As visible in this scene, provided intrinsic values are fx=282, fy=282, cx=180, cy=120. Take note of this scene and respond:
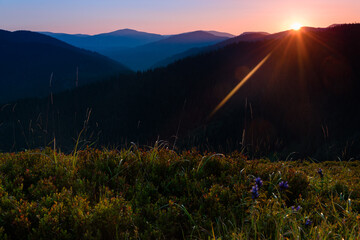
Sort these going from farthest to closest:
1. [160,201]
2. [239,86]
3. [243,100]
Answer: [239,86] → [243,100] → [160,201]

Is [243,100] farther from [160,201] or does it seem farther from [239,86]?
[160,201]

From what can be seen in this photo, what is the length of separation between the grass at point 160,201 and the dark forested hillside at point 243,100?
29093mm

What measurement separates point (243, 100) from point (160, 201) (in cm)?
7975

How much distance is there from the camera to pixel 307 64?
74.9m

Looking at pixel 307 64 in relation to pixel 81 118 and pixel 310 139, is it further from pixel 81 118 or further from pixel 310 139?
pixel 81 118

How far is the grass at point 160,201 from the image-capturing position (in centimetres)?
274

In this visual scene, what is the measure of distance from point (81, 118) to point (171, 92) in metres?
36.1

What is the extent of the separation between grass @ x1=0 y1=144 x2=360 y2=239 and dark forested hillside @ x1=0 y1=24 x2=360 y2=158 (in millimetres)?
29093

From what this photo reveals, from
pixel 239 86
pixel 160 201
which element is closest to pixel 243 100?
pixel 239 86

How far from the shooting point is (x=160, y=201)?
338 centimetres

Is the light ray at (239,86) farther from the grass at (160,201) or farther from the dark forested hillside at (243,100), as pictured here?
the grass at (160,201)

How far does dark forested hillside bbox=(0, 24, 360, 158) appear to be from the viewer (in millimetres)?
57469

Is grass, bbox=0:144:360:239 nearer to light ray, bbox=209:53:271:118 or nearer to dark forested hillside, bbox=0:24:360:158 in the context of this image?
dark forested hillside, bbox=0:24:360:158

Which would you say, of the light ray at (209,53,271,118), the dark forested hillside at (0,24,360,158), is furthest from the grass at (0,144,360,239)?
the light ray at (209,53,271,118)
